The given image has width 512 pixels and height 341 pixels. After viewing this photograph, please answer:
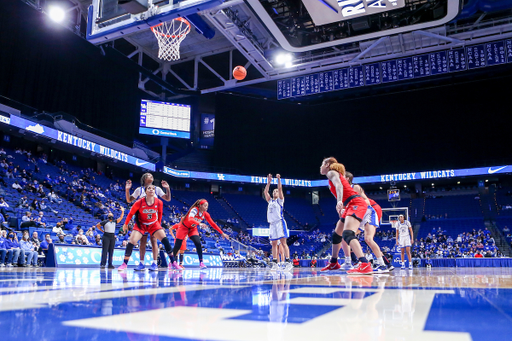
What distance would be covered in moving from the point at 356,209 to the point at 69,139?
18889 millimetres

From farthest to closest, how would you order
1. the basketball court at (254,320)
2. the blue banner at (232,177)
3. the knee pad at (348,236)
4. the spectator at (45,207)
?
the blue banner at (232,177) → the spectator at (45,207) → the knee pad at (348,236) → the basketball court at (254,320)

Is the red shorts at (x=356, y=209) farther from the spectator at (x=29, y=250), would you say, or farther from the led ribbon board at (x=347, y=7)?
the led ribbon board at (x=347, y=7)

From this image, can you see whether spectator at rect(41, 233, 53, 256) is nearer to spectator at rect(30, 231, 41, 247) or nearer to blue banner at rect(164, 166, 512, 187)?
spectator at rect(30, 231, 41, 247)

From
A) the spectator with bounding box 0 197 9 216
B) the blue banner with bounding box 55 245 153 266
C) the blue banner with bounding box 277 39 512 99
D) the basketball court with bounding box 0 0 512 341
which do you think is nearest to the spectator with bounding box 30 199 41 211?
Answer: the spectator with bounding box 0 197 9 216

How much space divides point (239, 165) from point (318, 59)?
11610 mm

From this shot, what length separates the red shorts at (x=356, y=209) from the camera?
17.4 ft

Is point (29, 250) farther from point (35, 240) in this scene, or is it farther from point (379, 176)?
point (379, 176)

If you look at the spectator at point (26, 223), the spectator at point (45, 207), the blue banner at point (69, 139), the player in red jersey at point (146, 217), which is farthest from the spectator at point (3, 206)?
the player in red jersey at point (146, 217)

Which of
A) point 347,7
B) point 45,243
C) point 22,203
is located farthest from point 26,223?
point 347,7

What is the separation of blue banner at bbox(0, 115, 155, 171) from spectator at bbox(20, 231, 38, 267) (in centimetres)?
887

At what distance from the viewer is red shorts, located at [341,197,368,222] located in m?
5.32

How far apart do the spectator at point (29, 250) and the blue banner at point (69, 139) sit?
8.87 meters

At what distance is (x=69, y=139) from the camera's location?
66.7 feet

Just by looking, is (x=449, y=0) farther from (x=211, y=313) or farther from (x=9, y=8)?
(x=9, y=8)
